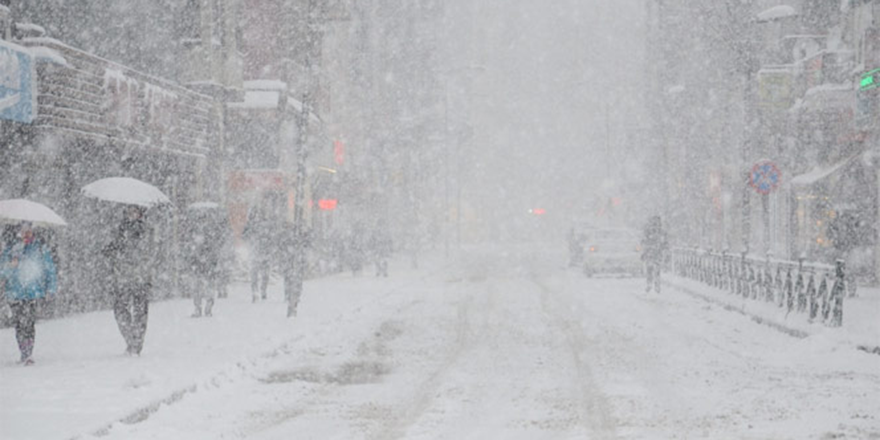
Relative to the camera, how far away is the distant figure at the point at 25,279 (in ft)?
39.2

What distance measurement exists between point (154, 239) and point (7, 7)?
7.67 metres

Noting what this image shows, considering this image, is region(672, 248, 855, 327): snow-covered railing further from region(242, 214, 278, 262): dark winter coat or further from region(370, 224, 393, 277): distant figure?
region(242, 214, 278, 262): dark winter coat

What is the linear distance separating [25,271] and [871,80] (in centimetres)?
1069

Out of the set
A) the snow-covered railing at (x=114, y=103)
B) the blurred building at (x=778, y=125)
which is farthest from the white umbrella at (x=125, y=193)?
the blurred building at (x=778, y=125)

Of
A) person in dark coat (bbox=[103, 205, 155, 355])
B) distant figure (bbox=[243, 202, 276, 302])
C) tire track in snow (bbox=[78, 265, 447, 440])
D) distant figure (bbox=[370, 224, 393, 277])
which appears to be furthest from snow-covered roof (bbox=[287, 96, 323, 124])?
person in dark coat (bbox=[103, 205, 155, 355])

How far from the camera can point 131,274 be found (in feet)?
41.6

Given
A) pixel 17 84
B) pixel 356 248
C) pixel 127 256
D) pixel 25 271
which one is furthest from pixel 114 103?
pixel 356 248

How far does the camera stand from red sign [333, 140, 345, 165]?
41.6m

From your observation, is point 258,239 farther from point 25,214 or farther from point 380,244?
point 380,244

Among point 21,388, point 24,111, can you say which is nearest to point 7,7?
point 24,111

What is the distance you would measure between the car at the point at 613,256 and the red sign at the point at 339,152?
11.4 metres

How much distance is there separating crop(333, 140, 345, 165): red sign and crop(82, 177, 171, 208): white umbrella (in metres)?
26.8

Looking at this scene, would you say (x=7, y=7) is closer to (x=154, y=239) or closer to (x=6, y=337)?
(x=6, y=337)

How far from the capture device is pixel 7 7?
16.6m
